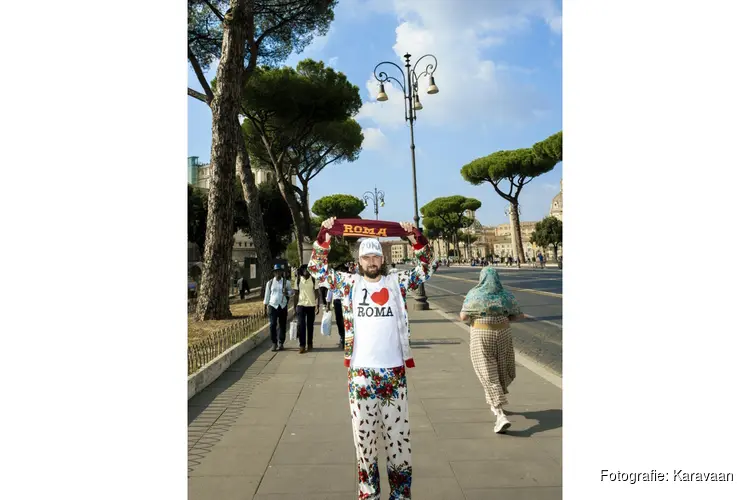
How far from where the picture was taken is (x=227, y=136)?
12.1m

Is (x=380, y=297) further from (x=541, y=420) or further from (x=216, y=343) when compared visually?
(x=216, y=343)

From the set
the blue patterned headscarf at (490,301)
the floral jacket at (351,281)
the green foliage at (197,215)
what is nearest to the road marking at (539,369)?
the blue patterned headscarf at (490,301)

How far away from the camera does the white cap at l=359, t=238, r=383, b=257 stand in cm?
312

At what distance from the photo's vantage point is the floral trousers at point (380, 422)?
2.92 m

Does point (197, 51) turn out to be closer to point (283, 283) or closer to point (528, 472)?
point (283, 283)

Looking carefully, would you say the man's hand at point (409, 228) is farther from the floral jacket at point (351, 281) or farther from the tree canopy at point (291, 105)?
the tree canopy at point (291, 105)

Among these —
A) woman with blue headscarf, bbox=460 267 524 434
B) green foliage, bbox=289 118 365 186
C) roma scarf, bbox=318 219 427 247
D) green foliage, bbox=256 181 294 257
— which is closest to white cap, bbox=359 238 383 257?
roma scarf, bbox=318 219 427 247

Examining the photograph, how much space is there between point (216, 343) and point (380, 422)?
5425mm

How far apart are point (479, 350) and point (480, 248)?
13427 centimetres

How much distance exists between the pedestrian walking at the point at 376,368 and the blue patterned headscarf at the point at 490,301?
6.19 feet

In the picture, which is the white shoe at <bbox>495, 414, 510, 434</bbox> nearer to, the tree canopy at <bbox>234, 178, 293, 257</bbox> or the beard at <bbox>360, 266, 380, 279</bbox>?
the beard at <bbox>360, 266, 380, 279</bbox>

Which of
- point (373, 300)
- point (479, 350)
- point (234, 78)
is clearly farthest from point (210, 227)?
point (373, 300)

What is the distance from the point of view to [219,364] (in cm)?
729

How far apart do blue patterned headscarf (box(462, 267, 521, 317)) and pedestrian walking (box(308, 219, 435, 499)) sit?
74.2 inches
